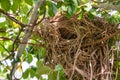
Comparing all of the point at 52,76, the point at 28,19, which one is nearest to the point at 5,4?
the point at 28,19

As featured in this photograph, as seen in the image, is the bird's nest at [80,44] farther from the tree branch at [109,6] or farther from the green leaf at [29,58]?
the green leaf at [29,58]

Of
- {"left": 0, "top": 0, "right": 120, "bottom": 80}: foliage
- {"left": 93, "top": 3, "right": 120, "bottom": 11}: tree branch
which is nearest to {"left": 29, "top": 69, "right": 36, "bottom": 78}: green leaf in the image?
{"left": 0, "top": 0, "right": 120, "bottom": 80}: foliage

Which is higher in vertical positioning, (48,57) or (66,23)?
(66,23)

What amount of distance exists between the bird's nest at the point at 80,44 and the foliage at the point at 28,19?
0.04m

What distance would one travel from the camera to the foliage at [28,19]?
138 cm

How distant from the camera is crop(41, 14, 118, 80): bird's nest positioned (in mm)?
1590

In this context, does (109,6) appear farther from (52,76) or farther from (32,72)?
(32,72)

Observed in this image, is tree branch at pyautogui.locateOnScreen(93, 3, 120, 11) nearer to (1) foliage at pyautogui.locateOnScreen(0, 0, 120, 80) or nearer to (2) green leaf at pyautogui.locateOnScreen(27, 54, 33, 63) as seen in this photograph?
(1) foliage at pyautogui.locateOnScreen(0, 0, 120, 80)

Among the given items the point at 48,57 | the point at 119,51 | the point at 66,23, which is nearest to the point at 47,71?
the point at 48,57

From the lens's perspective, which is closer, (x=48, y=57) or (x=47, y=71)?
(x=47, y=71)

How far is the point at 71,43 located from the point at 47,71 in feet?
0.61

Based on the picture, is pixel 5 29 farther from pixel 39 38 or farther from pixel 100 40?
pixel 100 40

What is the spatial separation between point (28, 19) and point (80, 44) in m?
0.30

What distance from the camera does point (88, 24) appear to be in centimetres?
164
